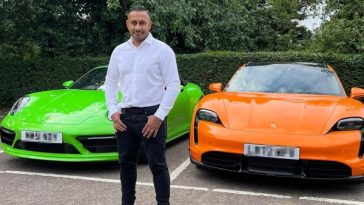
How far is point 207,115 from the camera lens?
4539 millimetres

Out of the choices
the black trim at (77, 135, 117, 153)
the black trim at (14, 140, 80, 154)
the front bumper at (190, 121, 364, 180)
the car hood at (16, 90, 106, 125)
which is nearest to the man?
the front bumper at (190, 121, 364, 180)

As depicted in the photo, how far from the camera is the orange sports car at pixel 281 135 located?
3988 mm

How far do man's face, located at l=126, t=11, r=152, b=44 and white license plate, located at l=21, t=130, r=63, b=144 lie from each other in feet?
6.52

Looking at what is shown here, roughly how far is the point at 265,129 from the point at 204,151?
0.65 metres

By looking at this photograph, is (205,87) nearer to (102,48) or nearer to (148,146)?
(102,48)

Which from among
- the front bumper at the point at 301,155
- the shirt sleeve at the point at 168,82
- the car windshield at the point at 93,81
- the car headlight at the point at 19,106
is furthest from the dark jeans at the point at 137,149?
the car windshield at the point at 93,81

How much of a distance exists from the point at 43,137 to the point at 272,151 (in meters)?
2.44

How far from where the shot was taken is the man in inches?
122

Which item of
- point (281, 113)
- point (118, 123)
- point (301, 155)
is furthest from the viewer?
point (281, 113)

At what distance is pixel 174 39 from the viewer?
11.7 m

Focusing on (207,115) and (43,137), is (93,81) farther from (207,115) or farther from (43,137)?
(207,115)

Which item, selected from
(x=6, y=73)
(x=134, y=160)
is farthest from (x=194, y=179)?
(x=6, y=73)

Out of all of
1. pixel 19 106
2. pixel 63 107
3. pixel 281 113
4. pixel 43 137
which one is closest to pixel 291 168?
pixel 281 113

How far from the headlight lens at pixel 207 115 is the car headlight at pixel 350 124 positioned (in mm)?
1189
